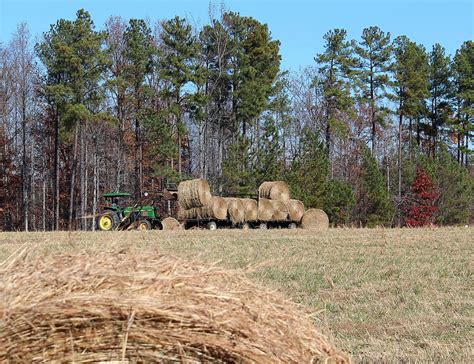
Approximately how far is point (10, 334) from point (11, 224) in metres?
43.2

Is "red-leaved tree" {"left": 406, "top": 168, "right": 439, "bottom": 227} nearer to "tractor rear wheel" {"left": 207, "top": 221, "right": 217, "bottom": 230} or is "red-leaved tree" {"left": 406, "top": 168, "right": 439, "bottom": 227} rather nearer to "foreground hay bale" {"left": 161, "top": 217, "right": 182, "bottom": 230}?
"tractor rear wheel" {"left": 207, "top": 221, "right": 217, "bottom": 230}

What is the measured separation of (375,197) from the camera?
40906mm

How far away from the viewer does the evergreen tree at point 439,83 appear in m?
54.5

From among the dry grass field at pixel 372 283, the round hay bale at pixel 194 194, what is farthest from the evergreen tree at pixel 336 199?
the dry grass field at pixel 372 283

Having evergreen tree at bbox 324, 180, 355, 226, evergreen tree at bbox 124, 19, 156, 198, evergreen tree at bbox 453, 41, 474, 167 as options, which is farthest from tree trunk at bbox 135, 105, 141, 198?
evergreen tree at bbox 453, 41, 474, 167

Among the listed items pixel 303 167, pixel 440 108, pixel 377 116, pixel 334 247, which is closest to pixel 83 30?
pixel 303 167

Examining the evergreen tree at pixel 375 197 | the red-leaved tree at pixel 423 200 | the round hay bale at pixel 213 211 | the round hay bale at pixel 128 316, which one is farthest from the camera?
the red-leaved tree at pixel 423 200

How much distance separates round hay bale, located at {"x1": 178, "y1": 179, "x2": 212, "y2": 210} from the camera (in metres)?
28.9

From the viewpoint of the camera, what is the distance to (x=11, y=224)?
43938 millimetres

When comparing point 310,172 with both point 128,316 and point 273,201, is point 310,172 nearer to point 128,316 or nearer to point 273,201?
point 273,201

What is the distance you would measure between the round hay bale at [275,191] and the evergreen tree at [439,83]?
88.4 feet

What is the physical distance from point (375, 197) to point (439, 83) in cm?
1808

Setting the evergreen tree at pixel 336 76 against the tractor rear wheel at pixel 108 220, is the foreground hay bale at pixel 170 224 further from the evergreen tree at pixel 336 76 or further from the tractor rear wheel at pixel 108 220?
the evergreen tree at pixel 336 76

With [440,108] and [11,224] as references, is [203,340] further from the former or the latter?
[440,108]
